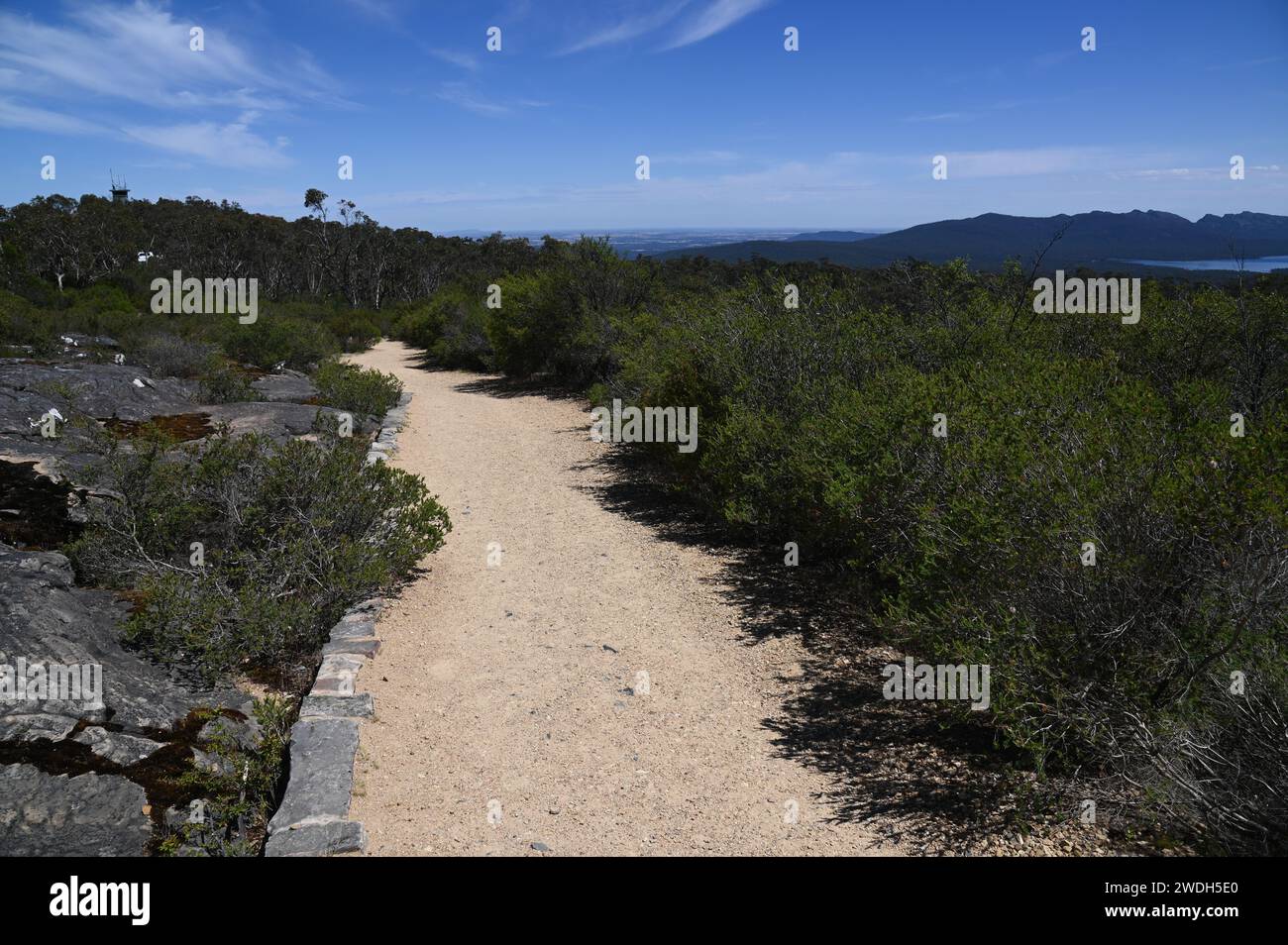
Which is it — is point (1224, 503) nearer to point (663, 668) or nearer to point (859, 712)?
point (859, 712)

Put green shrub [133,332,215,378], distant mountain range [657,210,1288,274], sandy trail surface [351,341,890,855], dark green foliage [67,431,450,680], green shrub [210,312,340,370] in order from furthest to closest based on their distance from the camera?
distant mountain range [657,210,1288,274], green shrub [210,312,340,370], green shrub [133,332,215,378], dark green foliage [67,431,450,680], sandy trail surface [351,341,890,855]

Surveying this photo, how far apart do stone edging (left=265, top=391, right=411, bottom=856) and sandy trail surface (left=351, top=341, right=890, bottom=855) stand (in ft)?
0.47

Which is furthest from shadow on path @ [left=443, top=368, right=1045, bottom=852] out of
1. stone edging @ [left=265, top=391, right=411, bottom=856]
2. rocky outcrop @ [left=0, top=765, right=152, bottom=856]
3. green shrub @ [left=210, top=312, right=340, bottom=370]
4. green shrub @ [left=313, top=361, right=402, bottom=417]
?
green shrub @ [left=210, top=312, right=340, bottom=370]

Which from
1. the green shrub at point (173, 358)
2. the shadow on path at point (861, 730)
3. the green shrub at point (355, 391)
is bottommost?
the shadow on path at point (861, 730)

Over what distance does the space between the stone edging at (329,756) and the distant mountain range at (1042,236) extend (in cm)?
4738

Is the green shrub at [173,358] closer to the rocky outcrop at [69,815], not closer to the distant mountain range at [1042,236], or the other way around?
the rocky outcrop at [69,815]

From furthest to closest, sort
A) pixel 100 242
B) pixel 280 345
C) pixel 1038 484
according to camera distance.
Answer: pixel 100 242 < pixel 280 345 < pixel 1038 484

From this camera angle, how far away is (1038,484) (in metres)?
3.98

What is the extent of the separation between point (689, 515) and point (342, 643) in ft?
14.8

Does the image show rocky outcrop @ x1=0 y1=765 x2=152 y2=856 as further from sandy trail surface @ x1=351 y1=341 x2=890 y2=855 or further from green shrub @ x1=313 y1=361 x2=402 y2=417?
green shrub @ x1=313 y1=361 x2=402 y2=417

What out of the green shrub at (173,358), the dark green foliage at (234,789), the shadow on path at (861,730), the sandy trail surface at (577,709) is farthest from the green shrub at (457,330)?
the dark green foliage at (234,789)

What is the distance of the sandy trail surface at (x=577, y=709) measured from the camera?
3.83 metres

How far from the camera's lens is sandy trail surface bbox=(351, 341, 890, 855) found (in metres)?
3.83

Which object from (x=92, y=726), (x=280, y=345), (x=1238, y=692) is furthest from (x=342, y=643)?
(x=280, y=345)
